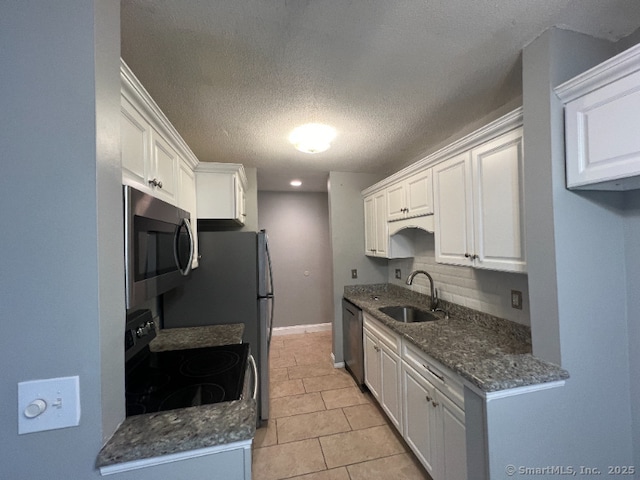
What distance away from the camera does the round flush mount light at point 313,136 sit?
6.66 feet

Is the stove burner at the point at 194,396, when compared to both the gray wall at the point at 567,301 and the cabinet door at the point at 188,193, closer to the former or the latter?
the cabinet door at the point at 188,193

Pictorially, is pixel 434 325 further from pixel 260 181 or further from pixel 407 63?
pixel 260 181

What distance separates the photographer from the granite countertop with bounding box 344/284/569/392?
1132 millimetres

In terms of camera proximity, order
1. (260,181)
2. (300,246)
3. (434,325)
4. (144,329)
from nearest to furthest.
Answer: (144,329)
(434,325)
(260,181)
(300,246)

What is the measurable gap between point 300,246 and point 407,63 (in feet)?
11.5

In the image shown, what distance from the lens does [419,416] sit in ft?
5.63

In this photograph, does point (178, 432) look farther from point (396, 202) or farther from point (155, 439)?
point (396, 202)

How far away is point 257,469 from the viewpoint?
1808 mm

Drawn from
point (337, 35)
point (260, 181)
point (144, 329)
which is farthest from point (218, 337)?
point (260, 181)

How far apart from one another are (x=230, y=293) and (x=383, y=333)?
1331 millimetres

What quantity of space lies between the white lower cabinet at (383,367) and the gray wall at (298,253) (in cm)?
210

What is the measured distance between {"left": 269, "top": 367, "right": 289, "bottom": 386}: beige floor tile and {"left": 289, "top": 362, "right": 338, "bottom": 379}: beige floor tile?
0.20ft

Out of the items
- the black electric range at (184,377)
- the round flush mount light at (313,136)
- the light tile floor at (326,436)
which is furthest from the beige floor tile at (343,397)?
the round flush mount light at (313,136)

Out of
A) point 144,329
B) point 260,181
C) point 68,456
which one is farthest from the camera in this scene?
point 260,181
